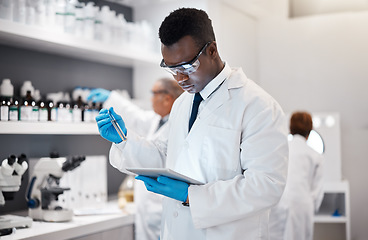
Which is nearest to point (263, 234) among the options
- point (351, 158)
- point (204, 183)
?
point (204, 183)

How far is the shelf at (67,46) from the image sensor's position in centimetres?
245

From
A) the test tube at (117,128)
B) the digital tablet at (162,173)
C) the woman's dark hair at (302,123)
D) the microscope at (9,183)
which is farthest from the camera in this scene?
the woman's dark hair at (302,123)

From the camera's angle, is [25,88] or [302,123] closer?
[25,88]

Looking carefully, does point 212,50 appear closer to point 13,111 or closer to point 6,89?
point 13,111

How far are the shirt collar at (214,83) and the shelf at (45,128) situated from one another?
1.10 m

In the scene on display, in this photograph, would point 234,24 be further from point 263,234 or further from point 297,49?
point 263,234

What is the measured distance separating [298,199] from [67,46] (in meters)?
2.02

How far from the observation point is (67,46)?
2785 millimetres

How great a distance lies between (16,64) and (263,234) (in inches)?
75.9

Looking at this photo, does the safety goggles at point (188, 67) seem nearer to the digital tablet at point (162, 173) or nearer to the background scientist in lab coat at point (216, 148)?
the background scientist in lab coat at point (216, 148)

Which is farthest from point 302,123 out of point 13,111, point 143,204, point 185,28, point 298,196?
point 13,111

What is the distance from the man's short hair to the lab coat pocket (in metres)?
0.37

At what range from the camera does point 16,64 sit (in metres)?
2.85

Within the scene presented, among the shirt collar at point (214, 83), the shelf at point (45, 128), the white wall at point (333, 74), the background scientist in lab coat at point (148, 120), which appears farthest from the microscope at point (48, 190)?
the white wall at point (333, 74)
